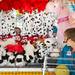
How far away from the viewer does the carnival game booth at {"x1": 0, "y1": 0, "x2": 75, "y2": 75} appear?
106 inches

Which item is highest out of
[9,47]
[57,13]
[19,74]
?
[57,13]

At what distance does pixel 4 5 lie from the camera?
2773mm

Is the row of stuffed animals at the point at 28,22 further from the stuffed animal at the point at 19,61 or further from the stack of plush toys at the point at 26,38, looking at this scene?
the stuffed animal at the point at 19,61

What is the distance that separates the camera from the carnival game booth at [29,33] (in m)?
2.70

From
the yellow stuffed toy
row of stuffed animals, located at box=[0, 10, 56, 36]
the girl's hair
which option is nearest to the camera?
the yellow stuffed toy

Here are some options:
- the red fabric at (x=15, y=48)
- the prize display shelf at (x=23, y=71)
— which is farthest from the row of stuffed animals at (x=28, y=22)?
the prize display shelf at (x=23, y=71)

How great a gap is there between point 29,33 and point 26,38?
0.16 ft

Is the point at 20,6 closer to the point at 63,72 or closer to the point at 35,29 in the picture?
the point at 35,29

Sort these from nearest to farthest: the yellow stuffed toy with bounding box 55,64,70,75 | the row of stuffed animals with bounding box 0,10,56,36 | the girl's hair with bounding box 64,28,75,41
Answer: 1. the yellow stuffed toy with bounding box 55,64,70,75
2. the girl's hair with bounding box 64,28,75,41
3. the row of stuffed animals with bounding box 0,10,56,36

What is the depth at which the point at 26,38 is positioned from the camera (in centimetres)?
276

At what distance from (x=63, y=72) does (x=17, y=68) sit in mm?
425

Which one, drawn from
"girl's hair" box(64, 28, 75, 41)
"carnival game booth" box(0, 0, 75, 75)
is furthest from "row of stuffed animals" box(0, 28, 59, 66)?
"girl's hair" box(64, 28, 75, 41)

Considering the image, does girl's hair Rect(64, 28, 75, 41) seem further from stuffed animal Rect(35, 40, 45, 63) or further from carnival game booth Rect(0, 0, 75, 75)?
stuffed animal Rect(35, 40, 45, 63)

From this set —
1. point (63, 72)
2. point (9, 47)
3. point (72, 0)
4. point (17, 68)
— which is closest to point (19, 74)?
point (17, 68)
